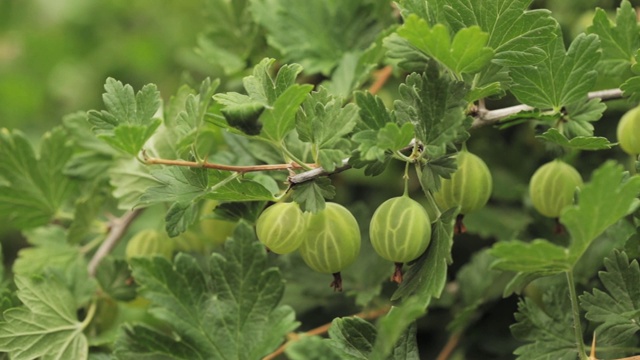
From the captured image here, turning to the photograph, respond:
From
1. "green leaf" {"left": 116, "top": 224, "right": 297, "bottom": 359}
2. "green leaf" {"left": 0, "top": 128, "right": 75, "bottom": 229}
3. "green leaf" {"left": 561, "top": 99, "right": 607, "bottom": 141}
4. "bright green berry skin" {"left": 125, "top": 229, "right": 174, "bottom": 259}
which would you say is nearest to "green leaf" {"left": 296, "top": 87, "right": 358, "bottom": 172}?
"green leaf" {"left": 116, "top": 224, "right": 297, "bottom": 359}

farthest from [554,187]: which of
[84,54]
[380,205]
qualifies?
[84,54]

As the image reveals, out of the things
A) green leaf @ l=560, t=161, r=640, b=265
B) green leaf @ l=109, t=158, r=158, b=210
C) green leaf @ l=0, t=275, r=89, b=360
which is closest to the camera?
green leaf @ l=560, t=161, r=640, b=265

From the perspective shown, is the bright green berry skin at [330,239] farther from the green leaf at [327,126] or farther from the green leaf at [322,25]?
the green leaf at [322,25]

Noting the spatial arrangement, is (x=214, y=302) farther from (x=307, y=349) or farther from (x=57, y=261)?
(x=57, y=261)

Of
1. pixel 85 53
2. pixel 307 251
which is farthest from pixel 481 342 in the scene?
pixel 85 53

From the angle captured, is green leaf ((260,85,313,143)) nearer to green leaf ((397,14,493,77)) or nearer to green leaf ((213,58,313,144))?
green leaf ((213,58,313,144))

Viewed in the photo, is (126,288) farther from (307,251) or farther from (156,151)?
(307,251)
